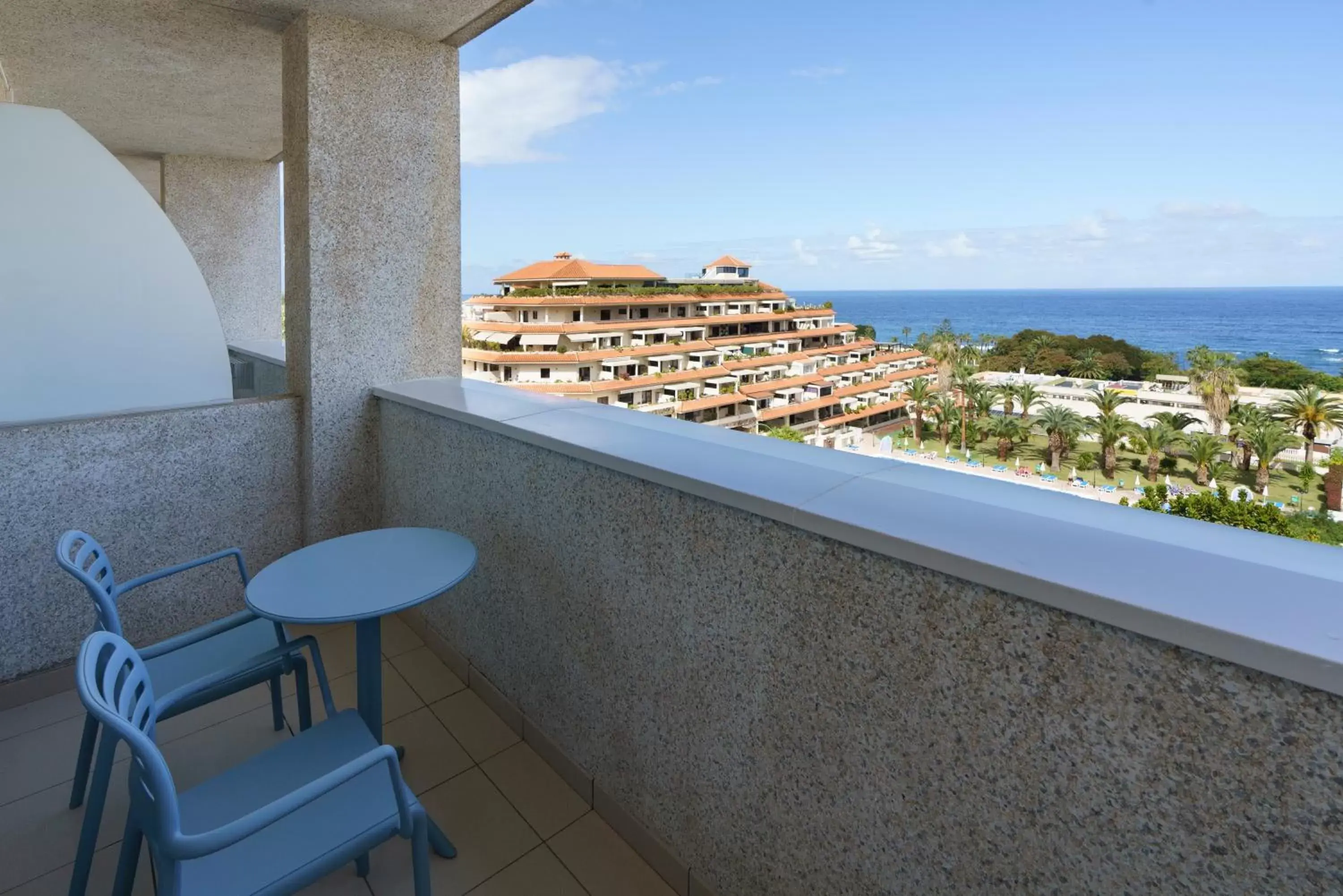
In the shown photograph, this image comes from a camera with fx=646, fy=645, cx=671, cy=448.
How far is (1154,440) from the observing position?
3186mm

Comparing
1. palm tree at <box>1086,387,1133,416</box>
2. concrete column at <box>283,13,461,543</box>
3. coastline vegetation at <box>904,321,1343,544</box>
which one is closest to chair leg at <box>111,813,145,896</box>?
concrete column at <box>283,13,461,543</box>

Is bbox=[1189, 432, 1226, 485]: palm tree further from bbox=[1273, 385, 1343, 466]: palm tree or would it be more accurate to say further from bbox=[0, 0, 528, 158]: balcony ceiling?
bbox=[0, 0, 528, 158]: balcony ceiling

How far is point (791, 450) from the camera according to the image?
165cm

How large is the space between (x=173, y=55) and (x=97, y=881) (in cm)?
352

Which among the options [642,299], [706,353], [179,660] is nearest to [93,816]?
[179,660]

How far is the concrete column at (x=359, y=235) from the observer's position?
8.55ft

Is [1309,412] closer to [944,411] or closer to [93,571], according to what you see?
[944,411]

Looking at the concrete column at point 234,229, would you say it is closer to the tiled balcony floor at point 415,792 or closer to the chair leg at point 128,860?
the tiled balcony floor at point 415,792

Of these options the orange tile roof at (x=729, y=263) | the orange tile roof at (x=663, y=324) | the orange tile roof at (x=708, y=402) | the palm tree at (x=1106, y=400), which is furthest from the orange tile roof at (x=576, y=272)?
the palm tree at (x=1106, y=400)

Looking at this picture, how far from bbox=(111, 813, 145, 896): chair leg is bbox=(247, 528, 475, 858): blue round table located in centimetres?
43

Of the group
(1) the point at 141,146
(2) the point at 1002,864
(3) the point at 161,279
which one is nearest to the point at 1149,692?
(2) the point at 1002,864

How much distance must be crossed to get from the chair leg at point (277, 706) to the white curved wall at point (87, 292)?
50.4 inches

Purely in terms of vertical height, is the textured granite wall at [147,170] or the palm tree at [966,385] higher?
the textured granite wall at [147,170]

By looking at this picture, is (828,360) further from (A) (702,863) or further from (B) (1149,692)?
(B) (1149,692)
